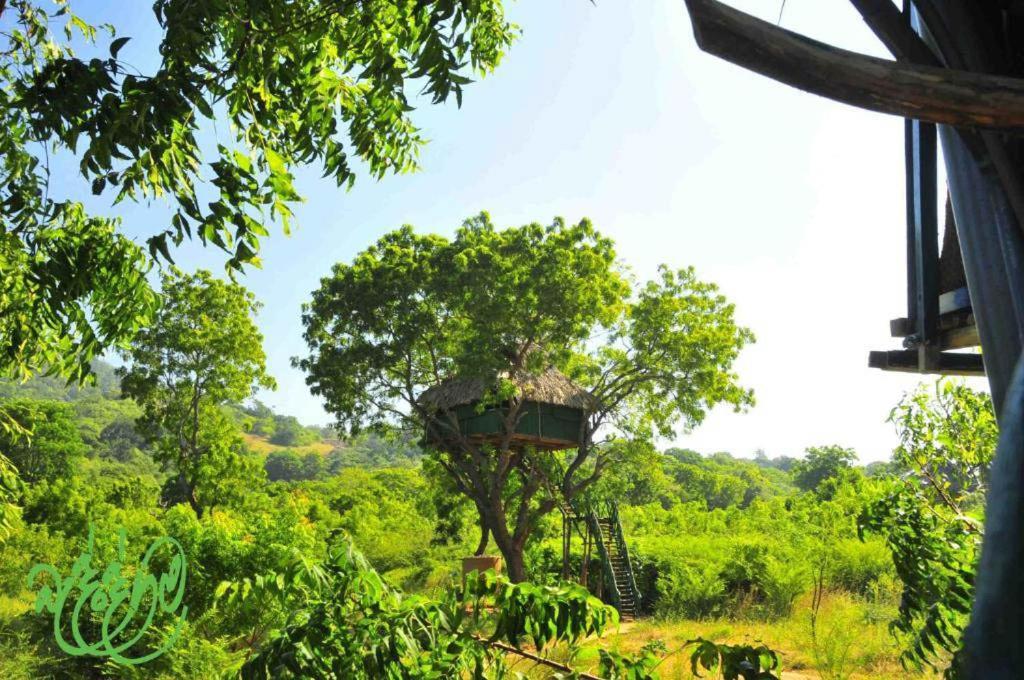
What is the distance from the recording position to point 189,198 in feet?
7.54

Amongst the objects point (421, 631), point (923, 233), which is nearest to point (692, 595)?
point (923, 233)

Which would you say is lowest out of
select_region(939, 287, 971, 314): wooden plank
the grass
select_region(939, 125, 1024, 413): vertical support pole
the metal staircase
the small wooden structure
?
the grass

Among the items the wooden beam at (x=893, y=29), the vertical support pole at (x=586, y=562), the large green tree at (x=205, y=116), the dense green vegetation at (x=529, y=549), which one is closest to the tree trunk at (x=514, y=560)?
the dense green vegetation at (x=529, y=549)

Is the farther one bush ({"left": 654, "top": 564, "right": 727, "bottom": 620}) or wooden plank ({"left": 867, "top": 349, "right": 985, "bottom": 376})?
bush ({"left": 654, "top": 564, "right": 727, "bottom": 620})

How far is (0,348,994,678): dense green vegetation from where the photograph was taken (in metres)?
3.56

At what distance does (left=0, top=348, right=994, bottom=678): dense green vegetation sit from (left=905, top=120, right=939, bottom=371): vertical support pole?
44.6 inches

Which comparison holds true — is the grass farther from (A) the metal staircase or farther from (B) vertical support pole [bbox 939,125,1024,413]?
(B) vertical support pole [bbox 939,125,1024,413]

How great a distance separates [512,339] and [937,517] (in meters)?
12.0

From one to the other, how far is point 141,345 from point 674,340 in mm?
14235

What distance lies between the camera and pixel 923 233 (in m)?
2.61

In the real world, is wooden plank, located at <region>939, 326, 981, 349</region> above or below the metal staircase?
above

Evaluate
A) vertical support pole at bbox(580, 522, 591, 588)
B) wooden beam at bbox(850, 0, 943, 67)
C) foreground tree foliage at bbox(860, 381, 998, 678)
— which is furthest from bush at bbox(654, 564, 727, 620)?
wooden beam at bbox(850, 0, 943, 67)

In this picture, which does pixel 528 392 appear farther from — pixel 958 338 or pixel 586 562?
pixel 958 338

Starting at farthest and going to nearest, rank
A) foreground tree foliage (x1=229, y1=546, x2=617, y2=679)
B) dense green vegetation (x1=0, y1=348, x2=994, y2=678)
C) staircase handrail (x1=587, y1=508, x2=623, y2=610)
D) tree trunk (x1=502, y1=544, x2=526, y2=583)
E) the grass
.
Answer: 1. tree trunk (x1=502, y1=544, x2=526, y2=583)
2. staircase handrail (x1=587, y1=508, x2=623, y2=610)
3. the grass
4. dense green vegetation (x1=0, y1=348, x2=994, y2=678)
5. foreground tree foliage (x1=229, y1=546, x2=617, y2=679)
